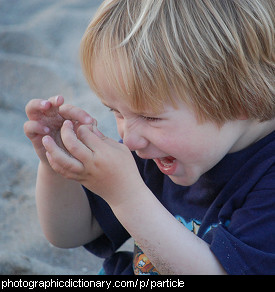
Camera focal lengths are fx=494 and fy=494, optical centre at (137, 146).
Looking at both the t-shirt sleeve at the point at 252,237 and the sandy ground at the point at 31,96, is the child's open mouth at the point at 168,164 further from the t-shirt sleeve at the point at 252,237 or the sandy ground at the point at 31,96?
the sandy ground at the point at 31,96

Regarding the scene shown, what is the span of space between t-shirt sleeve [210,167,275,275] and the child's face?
0.50 feet

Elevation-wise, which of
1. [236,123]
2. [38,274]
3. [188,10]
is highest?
[188,10]

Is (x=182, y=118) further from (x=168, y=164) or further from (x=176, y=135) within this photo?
(x=168, y=164)

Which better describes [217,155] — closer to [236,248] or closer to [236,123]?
[236,123]

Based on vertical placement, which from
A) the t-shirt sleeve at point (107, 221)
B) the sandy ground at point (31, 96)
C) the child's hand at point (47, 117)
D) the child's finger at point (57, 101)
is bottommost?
the sandy ground at point (31, 96)

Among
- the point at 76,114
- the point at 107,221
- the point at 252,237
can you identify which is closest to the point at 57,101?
the point at 76,114

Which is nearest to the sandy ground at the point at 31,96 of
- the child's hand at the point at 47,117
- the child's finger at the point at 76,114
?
the child's hand at the point at 47,117

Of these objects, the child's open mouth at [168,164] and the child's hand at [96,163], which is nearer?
the child's hand at [96,163]

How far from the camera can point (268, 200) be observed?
1.24 meters

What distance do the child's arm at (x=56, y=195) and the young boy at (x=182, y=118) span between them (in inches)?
1.5

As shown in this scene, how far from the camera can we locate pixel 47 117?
142cm

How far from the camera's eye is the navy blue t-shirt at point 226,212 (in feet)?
3.90

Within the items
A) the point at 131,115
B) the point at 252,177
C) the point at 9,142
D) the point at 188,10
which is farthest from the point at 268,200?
the point at 9,142

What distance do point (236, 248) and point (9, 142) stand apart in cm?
157
